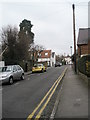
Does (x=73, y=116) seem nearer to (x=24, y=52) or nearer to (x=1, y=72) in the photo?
(x=1, y=72)

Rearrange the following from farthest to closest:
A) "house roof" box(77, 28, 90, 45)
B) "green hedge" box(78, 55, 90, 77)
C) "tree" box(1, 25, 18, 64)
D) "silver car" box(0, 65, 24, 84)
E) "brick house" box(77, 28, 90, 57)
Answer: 1. "house roof" box(77, 28, 90, 45)
2. "brick house" box(77, 28, 90, 57)
3. "tree" box(1, 25, 18, 64)
4. "silver car" box(0, 65, 24, 84)
5. "green hedge" box(78, 55, 90, 77)

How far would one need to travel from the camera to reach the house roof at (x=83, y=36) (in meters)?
35.4

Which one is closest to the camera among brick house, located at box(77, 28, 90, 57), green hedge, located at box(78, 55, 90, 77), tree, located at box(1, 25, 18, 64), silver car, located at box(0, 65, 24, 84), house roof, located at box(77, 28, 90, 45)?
green hedge, located at box(78, 55, 90, 77)

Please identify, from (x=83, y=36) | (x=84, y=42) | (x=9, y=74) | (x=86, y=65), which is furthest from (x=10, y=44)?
(x=86, y=65)

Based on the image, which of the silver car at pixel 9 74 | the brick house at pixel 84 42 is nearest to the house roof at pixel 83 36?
the brick house at pixel 84 42

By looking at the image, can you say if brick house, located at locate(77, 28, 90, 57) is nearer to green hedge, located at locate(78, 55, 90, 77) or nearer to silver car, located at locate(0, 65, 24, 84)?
green hedge, located at locate(78, 55, 90, 77)

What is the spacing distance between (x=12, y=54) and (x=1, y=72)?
1574 cm

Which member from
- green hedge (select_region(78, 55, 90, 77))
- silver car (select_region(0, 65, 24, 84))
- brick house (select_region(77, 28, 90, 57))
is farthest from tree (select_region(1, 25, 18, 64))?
green hedge (select_region(78, 55, 90, 77))

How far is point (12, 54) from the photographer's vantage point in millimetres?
30453

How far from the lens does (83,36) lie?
37469 millimetres

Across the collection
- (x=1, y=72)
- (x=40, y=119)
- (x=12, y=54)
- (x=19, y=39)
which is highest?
(x=19, y=39)

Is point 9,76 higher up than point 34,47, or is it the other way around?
point 34,47

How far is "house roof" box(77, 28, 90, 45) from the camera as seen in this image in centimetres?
3544

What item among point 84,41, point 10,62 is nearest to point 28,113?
point 10,62
